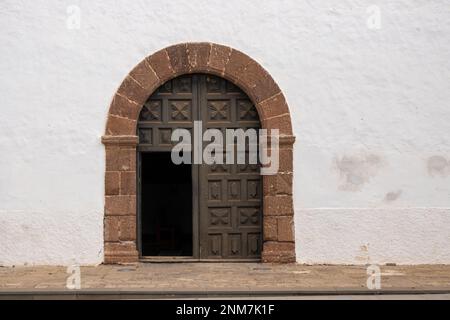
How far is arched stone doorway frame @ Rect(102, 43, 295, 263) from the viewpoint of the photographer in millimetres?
7949

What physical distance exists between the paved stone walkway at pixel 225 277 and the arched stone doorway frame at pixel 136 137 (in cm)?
32

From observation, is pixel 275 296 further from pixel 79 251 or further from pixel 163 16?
pixel 163 16

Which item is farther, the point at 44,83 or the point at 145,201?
the point at 145,201

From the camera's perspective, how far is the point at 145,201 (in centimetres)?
1315

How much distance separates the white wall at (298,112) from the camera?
7.98m

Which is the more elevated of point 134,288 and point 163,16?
point 163,16

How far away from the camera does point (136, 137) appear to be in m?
8.00

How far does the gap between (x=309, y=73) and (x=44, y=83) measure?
3.38 meters

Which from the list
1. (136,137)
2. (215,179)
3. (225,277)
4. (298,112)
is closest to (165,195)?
(215,179)

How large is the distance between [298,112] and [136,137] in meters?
2.08

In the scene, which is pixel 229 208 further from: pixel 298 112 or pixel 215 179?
pixel 298 112

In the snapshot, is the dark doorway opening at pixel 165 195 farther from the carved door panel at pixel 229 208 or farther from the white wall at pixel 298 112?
the white wall at pixel 298 112

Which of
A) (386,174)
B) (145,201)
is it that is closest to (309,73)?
(386,174)

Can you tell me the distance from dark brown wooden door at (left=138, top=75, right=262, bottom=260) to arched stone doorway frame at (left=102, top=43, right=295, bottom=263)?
0.69 ft
